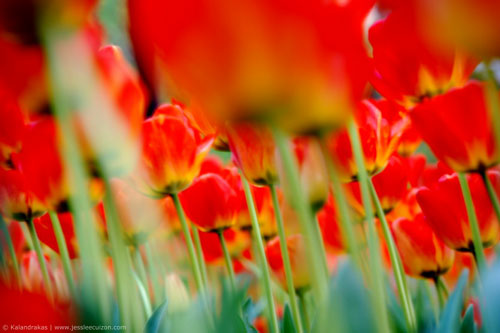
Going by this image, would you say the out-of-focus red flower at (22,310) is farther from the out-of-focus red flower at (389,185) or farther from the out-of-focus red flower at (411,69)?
the out-of-focus red flower at (389,185)

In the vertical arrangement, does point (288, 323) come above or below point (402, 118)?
below

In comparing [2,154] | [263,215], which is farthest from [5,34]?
[263,215]

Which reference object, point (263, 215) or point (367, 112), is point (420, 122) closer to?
point (367, 112)

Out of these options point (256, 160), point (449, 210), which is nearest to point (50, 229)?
point (256, 160)

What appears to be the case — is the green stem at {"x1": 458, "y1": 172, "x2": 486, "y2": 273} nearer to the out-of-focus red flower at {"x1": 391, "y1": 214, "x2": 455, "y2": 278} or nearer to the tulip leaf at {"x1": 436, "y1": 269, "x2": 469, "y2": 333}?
the tulip leaf at {"x1": 436, "y1": 269, "x2": 469, "y2": 333}

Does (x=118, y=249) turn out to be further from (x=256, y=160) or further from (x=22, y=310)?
(x=256, y=160)

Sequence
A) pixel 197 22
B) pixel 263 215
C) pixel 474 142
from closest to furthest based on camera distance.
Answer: pixel 197 22 < pixel 474 142 < pixel 263 215
